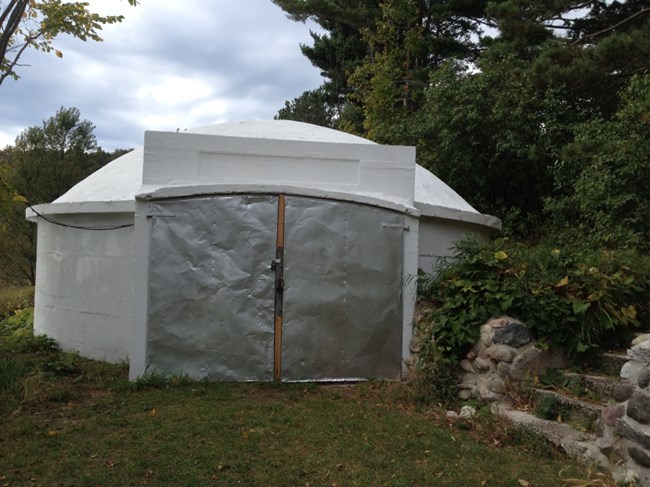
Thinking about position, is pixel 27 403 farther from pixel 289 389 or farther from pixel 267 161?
pixel 267 161

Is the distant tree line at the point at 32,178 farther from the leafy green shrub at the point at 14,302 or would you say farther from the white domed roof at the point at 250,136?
the white domed roof at the point at 250,136

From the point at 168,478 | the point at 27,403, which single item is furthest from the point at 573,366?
the point at 27,403

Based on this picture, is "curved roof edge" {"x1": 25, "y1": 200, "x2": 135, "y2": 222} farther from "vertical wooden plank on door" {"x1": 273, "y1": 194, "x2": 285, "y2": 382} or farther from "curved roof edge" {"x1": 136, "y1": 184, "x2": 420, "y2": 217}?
"vertical wooden plank on door" {"x1": 273, "y1": 194, "x2": 285, "y2": 382}

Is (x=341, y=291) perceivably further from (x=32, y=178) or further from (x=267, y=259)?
(x=32, y=178)

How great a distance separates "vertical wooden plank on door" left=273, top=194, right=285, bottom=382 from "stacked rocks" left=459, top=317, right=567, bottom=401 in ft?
7.25

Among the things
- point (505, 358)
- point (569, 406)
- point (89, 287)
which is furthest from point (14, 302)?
point (569, 406)

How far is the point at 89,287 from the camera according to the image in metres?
7.47

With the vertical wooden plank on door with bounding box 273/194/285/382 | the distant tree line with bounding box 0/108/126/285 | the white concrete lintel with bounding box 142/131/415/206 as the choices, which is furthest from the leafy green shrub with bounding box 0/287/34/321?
the vertical wooden plank on door with bounding box 273/194/285/382

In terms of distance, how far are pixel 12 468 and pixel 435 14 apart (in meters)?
18.2

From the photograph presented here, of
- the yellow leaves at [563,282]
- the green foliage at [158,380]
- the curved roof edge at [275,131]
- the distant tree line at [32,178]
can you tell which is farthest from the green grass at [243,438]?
the distant tree line at [32,178]

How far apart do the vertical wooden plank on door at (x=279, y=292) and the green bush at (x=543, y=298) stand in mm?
1674

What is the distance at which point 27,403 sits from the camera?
209 inches

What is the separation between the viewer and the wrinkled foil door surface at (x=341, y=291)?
20.7 ft

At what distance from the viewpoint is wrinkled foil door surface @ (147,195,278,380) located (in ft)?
20.0
